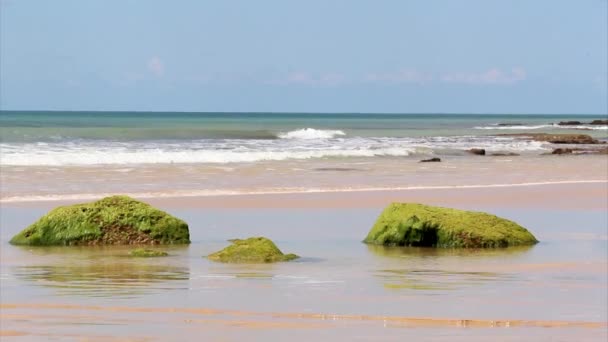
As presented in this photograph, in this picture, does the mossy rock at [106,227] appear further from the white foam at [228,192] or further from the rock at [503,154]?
the rock at [503,154]

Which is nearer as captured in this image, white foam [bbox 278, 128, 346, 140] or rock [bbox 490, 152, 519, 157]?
rock [bbox 490, 152, 519, 157]

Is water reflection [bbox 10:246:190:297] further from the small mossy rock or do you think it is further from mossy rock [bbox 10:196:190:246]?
mossy rock [bbox 10:196:190:246]

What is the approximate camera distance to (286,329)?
6434mm

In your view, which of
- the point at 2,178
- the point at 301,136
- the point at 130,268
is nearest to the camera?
the point at 130,268

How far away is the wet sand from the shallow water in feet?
0.04

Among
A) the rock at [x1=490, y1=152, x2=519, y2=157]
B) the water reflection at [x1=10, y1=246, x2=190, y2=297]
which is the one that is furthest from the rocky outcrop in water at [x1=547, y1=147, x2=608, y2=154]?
the water reflection at [x1=10, y1=246, x2=190, y2=297]

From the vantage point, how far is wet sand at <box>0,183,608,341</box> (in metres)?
6.41

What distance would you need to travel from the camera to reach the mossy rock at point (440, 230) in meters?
10.9

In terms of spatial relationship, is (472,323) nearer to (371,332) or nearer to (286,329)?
(371,332)

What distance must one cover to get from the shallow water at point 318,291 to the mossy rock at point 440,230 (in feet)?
0.92

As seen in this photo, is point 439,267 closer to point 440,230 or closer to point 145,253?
point 440,230

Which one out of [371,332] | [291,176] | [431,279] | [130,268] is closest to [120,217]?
[130,268]

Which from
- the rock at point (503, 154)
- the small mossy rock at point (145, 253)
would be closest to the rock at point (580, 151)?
the rock at point (503, 154)

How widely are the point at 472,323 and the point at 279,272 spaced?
2671 mm
